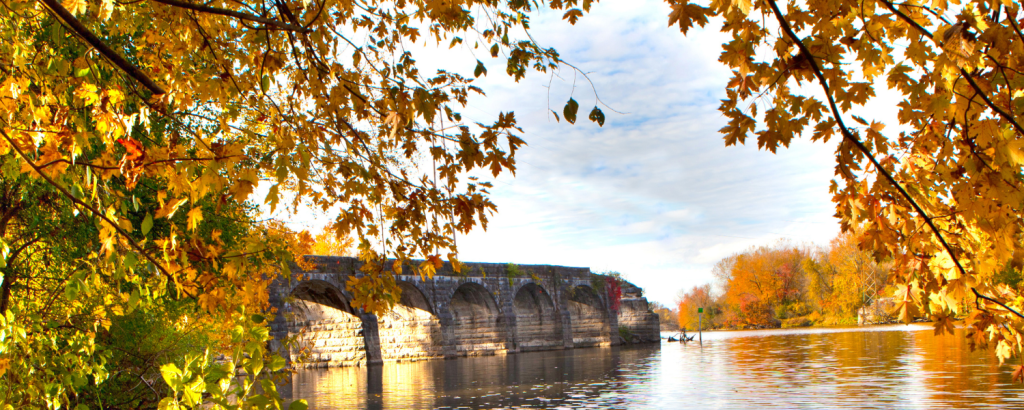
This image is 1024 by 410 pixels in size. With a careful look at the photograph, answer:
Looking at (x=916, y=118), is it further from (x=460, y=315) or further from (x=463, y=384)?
(x=460, y=315)

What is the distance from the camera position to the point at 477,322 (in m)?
31.4

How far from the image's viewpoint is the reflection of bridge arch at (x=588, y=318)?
122ft

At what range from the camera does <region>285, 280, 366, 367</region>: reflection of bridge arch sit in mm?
25078

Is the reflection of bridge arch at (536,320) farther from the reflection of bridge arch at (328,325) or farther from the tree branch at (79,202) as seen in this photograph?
the tree branch at (79,202)

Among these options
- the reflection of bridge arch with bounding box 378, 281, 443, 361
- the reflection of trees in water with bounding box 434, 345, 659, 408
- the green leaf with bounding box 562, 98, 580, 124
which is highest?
the green leaf with bounding box 562, 98, 580, 124

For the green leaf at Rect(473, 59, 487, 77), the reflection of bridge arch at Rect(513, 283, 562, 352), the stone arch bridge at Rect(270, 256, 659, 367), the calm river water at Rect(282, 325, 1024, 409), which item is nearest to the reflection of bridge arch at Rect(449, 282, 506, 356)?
the stone arch bridge at Rect(270, 256, 659, 367)

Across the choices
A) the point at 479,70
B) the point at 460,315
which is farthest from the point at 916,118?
the point at 460,315

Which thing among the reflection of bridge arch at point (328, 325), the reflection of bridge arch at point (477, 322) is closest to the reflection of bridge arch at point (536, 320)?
the reflection of bridge arch at point (477, 322)

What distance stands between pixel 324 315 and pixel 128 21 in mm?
21830

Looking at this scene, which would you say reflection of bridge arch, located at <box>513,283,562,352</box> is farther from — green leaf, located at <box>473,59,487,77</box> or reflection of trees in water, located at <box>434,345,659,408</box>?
green leaf, located at <box>473,59,487,77</box>

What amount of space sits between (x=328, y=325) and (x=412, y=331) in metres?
3.54

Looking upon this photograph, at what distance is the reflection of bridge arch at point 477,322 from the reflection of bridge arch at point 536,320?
2328 mm

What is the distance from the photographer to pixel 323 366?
25.7 metres

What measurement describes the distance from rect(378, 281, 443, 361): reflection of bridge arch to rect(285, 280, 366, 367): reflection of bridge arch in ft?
7.31
